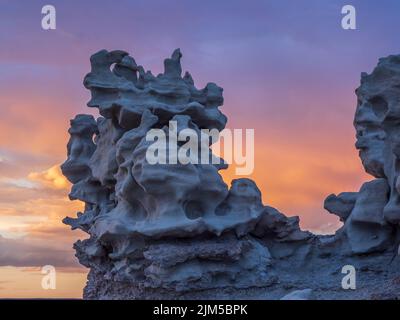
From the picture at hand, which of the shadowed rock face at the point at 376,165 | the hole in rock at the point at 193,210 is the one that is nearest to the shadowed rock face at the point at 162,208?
the hole in rock at the point at 193,210

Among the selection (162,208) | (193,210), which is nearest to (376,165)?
(193,210)

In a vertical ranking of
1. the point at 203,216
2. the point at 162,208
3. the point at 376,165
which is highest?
the point at 376,165

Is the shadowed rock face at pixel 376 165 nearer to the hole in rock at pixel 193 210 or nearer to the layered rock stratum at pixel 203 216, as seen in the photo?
the layered rock stratum at pixel 203 216

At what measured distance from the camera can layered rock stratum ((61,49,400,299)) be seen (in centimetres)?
1517

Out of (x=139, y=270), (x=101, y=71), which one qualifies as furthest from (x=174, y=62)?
(x=139, y=270)

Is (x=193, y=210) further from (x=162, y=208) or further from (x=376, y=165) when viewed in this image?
(x=376, y=165)

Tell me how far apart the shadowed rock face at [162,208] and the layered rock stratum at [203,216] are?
3 centimetres

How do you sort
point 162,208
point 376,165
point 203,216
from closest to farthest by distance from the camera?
point 162,208 → point 203,216 → point 376,165

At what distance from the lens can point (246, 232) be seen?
1648 cm

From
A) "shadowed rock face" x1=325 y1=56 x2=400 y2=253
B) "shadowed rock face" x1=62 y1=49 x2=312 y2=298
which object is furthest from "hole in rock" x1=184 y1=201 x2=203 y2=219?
Answer: "shadowed rock face" x1=325 y1=56 x2=400 y2=253

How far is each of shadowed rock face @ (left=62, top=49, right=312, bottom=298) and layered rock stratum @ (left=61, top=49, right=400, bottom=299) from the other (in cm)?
3

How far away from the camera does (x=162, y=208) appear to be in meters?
15.5

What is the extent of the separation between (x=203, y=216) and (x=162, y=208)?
3.62 feet

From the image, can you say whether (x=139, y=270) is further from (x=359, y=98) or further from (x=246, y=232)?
(x=359, y=98)
